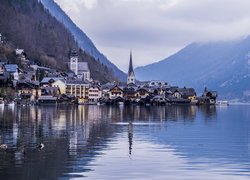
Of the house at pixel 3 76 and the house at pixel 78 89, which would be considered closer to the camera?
the house at pixel 3 76

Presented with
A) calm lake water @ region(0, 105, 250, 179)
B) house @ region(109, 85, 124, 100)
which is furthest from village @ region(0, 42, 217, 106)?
calm lake water @ region(0, 105, 250, 179)

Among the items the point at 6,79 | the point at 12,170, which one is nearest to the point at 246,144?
the point at 12,170

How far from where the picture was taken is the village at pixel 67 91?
139125 mm

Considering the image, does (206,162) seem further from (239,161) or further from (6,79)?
(6,79)

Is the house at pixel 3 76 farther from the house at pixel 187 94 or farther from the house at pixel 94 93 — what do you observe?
the house at pixel 187 94

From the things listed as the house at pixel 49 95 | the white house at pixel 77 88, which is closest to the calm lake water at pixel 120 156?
the house at pixel 49 95

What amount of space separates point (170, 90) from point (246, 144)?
153897 millimetres

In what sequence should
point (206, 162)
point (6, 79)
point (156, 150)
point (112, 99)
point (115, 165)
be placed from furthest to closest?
point (112, 99), point (6, 79), point (156, 150), point (206, 162), point (115, 165)

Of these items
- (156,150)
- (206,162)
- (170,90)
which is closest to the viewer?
(206,162)

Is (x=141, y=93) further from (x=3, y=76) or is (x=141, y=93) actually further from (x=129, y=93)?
(x=3, y=76)

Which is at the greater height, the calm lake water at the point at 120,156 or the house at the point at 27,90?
the house at the point at 27,90

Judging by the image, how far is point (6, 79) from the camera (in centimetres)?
12825

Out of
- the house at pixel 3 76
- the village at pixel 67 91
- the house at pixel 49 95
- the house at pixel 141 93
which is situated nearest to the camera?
the house at pixel 3 76

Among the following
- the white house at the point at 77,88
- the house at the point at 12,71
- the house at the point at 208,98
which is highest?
the house at the point at 12,71
